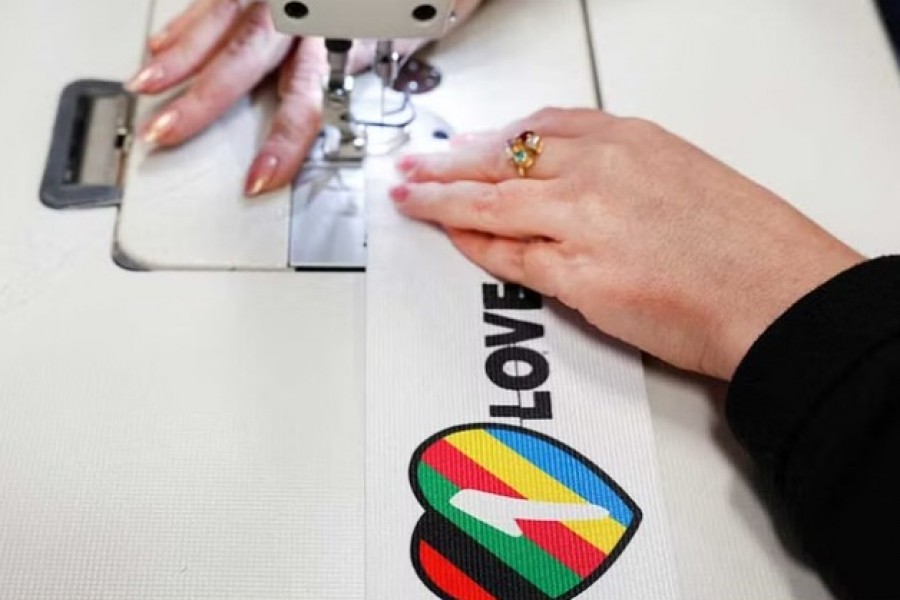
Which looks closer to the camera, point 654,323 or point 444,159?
point 654,323

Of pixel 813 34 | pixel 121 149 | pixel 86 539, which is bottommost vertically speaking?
pixel 86 539

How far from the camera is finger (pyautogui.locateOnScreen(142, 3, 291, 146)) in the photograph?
94 centimetres

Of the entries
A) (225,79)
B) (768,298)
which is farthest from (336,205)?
(768,298)

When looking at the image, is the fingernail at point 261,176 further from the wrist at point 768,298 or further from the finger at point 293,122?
the wrist at point 768,298

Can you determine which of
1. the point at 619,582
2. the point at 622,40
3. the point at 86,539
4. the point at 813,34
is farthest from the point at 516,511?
the point at 813,34

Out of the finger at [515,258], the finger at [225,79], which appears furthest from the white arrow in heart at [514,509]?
the finger at [225,79]

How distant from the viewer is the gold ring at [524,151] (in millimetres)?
882

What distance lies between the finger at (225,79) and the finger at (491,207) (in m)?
0.19

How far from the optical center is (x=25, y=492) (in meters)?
0.75

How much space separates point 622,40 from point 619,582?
1.85ft

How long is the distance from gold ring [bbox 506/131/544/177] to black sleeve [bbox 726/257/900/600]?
0.26m

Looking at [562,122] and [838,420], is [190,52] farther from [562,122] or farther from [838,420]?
[838,420]

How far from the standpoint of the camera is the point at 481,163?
90 centimetres

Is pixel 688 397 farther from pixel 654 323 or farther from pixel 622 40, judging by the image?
pixel 622 40
